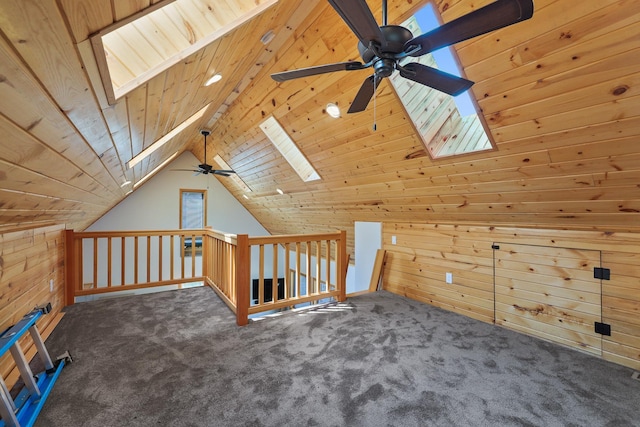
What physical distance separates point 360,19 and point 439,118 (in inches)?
74.6

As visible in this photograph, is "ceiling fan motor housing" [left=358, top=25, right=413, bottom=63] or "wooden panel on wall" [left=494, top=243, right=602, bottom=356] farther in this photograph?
"wooden panel on wall" [left=494, top=243, right=602, bottom=356]

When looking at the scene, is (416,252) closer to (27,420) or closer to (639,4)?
(639,4)

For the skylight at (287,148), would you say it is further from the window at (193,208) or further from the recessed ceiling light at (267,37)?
the window at (193,208)

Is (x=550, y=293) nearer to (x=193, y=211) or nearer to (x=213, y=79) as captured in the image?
(x=213, y=79)

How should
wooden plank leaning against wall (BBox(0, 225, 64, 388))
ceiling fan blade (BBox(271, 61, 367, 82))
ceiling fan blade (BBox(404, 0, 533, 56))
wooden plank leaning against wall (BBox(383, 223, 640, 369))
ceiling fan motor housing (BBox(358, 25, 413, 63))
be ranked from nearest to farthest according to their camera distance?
1. ceiling fan blade (BBox(404, 0, 533, 56))
2. ceiling fan motor housing (BBox(358, 25, 413, 63))
3. ceiling fan blade (BBox(271, 61, 367, 82))
4. wooden plank leaning against wall (BBox(0, 225, 64, 388))
5. wooden plank leaning against wall (BBox(383, 223, 640, 369))

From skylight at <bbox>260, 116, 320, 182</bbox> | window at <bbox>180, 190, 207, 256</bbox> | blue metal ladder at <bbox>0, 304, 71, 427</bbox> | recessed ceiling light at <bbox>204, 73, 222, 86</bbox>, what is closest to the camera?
blue metal ladder at <bbox>0, 304, 71, 427</bbox>

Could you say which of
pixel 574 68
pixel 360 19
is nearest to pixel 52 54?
pixel 360 19

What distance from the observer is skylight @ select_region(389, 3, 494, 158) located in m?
2.49

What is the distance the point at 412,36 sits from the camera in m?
1.35

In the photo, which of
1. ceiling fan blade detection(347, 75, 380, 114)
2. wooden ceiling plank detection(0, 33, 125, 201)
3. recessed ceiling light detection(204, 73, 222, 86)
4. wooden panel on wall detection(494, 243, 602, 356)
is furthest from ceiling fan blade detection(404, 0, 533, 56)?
wooden panel on wall detection(494, 243, 602, 356)

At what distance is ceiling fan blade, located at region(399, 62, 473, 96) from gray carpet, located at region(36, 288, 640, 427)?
1855mm

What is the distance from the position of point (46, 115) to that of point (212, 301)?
3012 millimetres

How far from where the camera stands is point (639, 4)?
133cm

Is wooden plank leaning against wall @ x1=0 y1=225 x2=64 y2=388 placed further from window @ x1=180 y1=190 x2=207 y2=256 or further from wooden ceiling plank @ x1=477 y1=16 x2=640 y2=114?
window @ x1=180 y1=190 x2=207 y2=256
